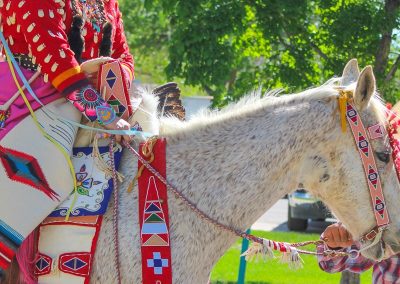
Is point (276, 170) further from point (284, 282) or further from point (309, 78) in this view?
point (284, 282)

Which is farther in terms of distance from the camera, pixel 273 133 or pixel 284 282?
pixel 284 282

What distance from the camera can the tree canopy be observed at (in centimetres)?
755

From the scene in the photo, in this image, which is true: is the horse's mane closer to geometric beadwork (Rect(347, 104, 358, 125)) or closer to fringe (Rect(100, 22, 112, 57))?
geometric beadwork (Rect(347, 104, 358, 125))

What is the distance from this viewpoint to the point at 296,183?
3.65 meters

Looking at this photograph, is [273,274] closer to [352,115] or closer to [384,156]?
[384,156]

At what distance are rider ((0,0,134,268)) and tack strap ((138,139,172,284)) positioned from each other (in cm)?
27

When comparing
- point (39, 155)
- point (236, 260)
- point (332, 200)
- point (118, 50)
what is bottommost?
point (236, 260)

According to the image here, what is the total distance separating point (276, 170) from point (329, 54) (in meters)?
4.60

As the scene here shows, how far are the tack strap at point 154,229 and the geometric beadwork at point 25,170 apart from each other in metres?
0.41

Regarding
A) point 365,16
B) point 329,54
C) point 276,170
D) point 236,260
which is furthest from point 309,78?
point 276,170

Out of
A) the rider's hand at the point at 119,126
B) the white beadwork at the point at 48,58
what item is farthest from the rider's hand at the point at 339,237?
the white beadwork at the point at 48,58

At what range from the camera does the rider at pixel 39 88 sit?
11.2ft

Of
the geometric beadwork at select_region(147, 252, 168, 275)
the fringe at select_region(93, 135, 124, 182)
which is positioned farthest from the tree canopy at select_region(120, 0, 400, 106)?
the geometric beadwork at select_region(147, 252, 168, 275)

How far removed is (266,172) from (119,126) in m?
0.73
